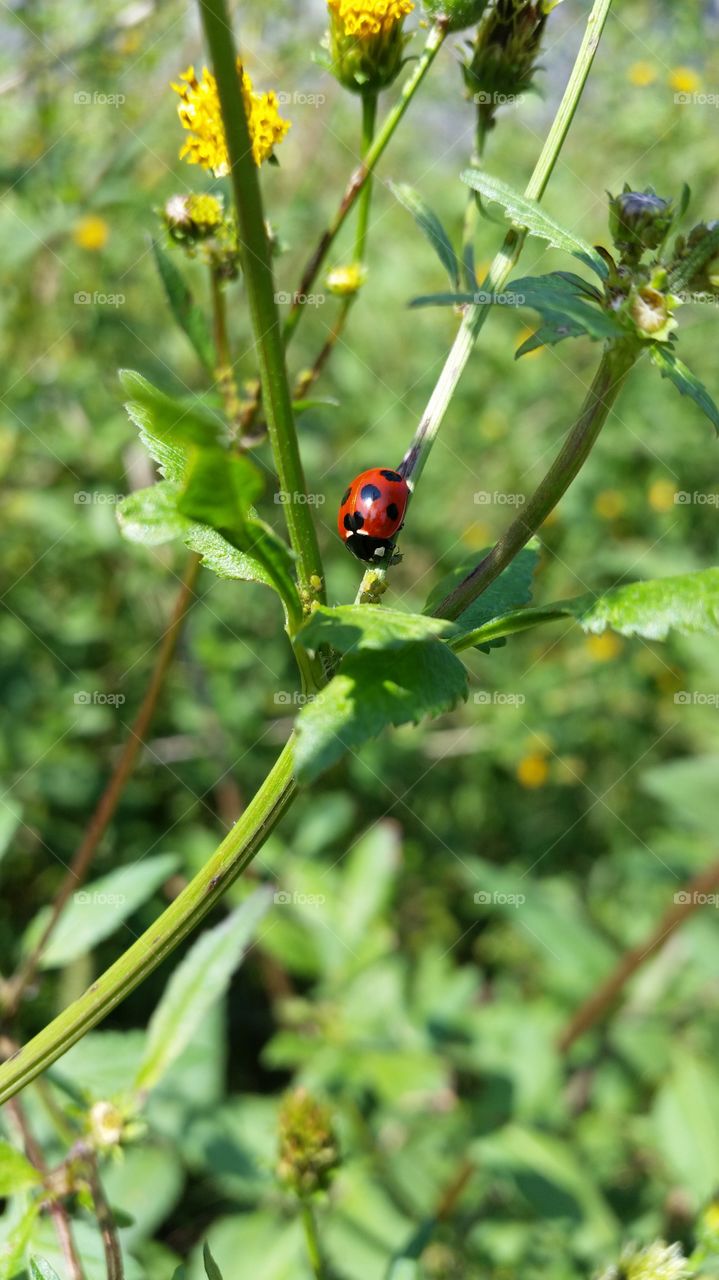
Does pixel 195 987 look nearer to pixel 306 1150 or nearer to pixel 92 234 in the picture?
pixel 306 1150

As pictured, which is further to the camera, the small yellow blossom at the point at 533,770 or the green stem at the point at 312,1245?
the small yellow blossom at the point at 533,770

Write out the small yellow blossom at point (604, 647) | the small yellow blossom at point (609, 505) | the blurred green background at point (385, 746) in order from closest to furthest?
the blurred green background at point (385, 746) < the small yellow blossom at point (604, 647) < the small yellow blossom at point (609, 505)

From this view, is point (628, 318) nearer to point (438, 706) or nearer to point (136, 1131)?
point (438, 706)

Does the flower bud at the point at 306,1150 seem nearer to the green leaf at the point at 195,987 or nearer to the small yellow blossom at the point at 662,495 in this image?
the green leaf at the point at 195,987

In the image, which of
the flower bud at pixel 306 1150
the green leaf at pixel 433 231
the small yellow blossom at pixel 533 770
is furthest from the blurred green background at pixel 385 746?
the green leaf at pixel 433 231

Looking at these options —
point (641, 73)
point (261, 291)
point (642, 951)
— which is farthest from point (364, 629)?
point (641, 73)

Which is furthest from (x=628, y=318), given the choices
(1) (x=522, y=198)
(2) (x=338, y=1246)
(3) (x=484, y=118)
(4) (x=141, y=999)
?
(4) (x=141, y=999)
